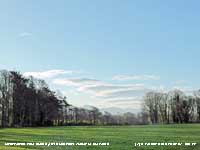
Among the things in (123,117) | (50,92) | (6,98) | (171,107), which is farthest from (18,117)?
(171,107)

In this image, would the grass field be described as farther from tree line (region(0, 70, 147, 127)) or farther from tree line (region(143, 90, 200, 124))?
tree line (region(143, 90, 200, 124))

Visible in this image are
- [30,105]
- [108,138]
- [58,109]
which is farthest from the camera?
[58,109]

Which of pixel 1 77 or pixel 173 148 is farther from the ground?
pixel 1 77

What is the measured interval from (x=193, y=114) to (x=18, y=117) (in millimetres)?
52400

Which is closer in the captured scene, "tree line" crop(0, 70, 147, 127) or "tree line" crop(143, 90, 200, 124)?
"tree line" crop(0, 70, 147, 127)

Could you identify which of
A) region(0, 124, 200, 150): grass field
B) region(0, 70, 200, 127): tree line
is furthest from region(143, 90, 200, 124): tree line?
region(0, 124, 200, 150): grass field

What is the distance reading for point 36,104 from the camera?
106562 millimetres

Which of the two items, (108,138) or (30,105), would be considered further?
(30,105)

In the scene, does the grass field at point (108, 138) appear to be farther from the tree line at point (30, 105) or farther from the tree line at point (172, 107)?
the tree line at point (172, 107)

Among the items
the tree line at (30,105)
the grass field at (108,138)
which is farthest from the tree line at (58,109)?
the grass field at (108,138)

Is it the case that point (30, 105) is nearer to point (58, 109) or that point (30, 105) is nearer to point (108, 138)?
point (58, 109)

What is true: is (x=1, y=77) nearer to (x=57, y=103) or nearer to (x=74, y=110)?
(x=57, y=103)

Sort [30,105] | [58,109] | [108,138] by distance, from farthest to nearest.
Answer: [58,109] → [30,105] → [108,138]

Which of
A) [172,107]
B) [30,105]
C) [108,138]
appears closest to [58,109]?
[30,105]
